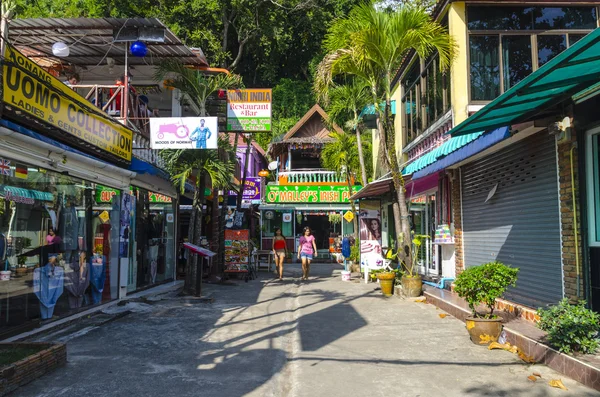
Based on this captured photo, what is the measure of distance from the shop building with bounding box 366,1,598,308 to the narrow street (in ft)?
5.78

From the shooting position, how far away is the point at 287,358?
6.23 meters

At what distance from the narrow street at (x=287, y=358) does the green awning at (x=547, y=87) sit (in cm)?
316

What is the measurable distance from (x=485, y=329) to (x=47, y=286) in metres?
6.88

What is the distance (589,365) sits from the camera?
4.82 m

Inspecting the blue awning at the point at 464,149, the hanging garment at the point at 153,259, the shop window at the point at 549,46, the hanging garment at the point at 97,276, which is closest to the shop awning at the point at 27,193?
the hanging garment at the point at 97,276

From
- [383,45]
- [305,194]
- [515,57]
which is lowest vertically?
[305,194]

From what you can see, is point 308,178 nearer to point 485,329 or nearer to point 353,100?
point 353,100

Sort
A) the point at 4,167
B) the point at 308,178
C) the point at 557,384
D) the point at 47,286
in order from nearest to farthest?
the point at 557,384, the point at 4,167, the point at 47,286, the point at 308,178

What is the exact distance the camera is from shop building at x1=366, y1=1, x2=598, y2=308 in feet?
22.0

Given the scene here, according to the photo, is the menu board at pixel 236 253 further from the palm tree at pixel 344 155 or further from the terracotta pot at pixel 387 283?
the palm tree at pixel 344 155

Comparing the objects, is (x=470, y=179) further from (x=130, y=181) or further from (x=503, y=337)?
(x=130, y=181)

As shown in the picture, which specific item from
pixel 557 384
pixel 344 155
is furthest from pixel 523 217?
pixel 344 155

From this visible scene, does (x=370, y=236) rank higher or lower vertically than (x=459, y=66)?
lower

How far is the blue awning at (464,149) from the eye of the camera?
781 cm
